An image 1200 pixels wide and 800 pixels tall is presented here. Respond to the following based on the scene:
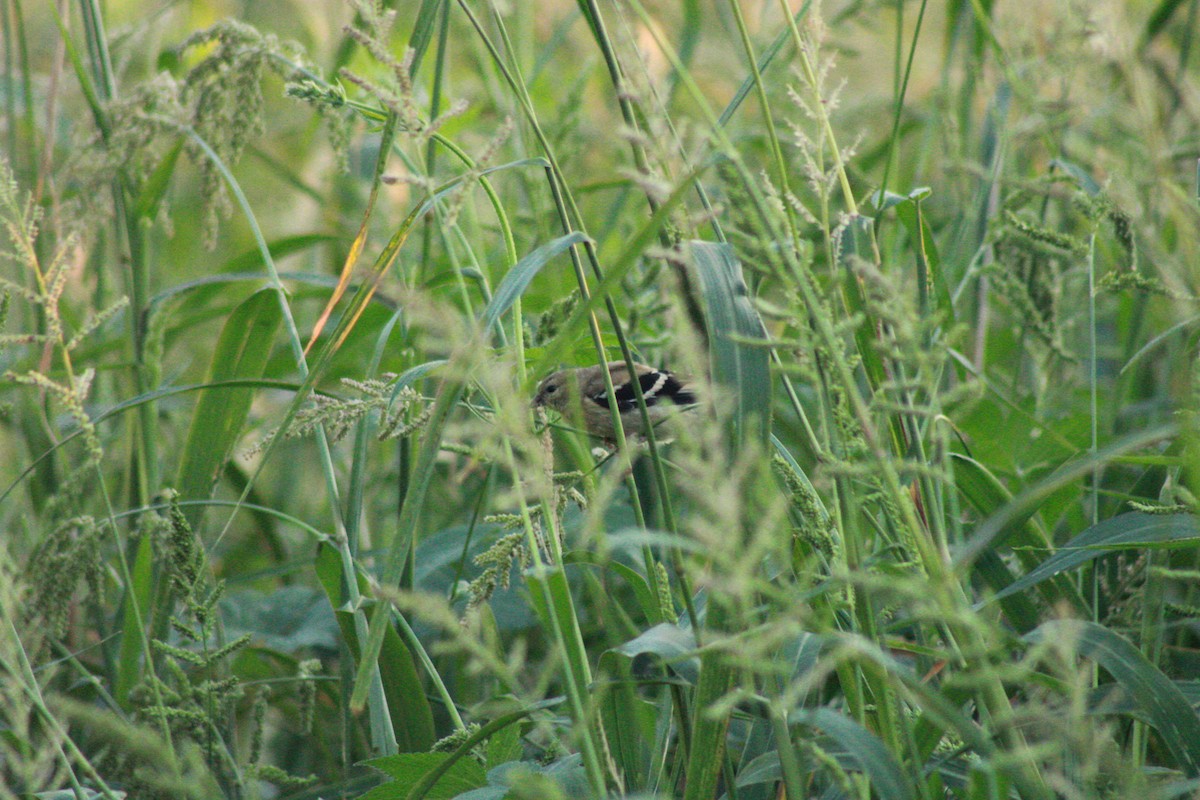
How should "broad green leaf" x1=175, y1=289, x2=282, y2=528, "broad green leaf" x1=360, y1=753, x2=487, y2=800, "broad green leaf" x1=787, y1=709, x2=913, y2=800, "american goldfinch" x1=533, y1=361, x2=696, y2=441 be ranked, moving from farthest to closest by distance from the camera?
"american goldfinch" x1=533, y1=361, x2=696, y2=441 → "broad green leaf" x1=175, y1=289, x2=282, y2=528 → "broad green leaf" x1=360, y1=753, x2=487, y2=800 → "broad green leaf" x1=787, y1=709, x2=913, y2=800

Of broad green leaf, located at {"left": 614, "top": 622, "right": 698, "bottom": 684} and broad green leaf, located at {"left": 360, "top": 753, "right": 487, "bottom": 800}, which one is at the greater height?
broad green leaf, located at {"left": 614, "top": 622, "right": 698, "bottom": 684}

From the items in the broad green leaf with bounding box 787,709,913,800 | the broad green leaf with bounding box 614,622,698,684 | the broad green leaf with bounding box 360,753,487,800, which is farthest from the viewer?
the broad green leaf with bounding box 360,753,487,800

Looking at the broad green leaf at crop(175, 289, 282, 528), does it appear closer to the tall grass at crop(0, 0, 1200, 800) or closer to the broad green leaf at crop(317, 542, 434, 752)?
the tall grass at crop(0, 0, 1200, 800)

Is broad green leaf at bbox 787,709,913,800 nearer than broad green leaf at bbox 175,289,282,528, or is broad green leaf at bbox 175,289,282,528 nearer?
broad green leaf at bbox 787,709,913,800

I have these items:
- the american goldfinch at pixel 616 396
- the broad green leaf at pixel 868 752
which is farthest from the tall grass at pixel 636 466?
the american goldfinch at pixel 616 396

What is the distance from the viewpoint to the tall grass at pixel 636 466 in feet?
3.49

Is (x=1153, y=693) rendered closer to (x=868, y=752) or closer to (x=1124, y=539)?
(x=1124, y=539)

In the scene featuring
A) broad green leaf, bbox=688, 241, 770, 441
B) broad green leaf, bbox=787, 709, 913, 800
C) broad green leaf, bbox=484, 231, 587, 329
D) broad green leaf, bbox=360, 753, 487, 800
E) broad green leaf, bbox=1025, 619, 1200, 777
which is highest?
broad green leaf, bbox=484, 231, 587, 329

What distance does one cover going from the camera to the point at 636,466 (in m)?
2.55

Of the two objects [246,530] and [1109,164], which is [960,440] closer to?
[1109,164]

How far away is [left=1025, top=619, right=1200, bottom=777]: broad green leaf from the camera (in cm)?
129

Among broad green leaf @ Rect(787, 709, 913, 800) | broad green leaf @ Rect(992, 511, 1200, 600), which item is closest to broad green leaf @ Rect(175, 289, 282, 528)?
broad green leaf @ Rect(787, 709, 913, 800)

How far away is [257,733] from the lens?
1618 mm

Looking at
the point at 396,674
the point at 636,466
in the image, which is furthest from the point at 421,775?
the point at 636,466
